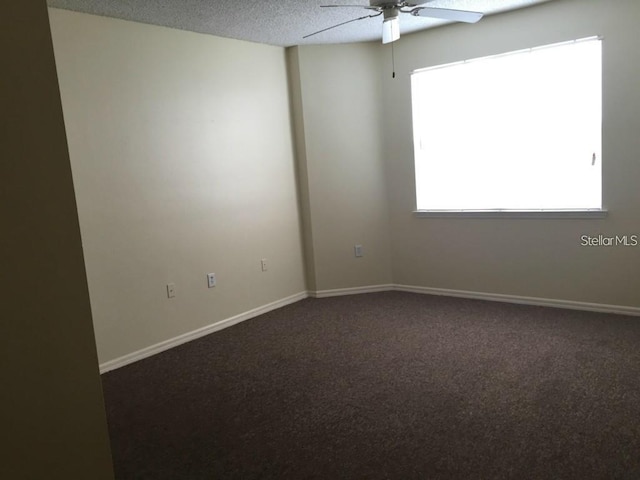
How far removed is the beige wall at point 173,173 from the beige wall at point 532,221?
111cm

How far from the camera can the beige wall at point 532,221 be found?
3.76m

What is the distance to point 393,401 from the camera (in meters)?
2.81

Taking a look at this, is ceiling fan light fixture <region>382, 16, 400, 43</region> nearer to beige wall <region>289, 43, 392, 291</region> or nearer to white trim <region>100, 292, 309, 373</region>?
beige wall <region>289, 43, 392, 291</region>

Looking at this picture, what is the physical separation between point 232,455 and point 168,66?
2.88 meters

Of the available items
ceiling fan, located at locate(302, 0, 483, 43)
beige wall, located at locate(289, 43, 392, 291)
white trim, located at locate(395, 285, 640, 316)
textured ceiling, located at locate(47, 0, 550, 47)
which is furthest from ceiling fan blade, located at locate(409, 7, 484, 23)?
white trim, located at locate(395, 285, 640, 316)

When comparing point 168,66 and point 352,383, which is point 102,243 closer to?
point 168,66

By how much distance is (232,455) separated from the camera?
94.3 inches

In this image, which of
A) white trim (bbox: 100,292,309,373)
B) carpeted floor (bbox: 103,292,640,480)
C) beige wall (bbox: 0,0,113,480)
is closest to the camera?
beige wall (bbox: 0,0,113,480)

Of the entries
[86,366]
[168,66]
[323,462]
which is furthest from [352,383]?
[168,66]

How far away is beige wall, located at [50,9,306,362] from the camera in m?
3.45

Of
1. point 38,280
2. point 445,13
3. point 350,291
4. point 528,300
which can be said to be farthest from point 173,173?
point 528,300

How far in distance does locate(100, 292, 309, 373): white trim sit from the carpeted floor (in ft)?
0.26

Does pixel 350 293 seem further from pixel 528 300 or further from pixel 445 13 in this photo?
pixel 445 13

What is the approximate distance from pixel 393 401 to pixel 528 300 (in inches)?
84.8
